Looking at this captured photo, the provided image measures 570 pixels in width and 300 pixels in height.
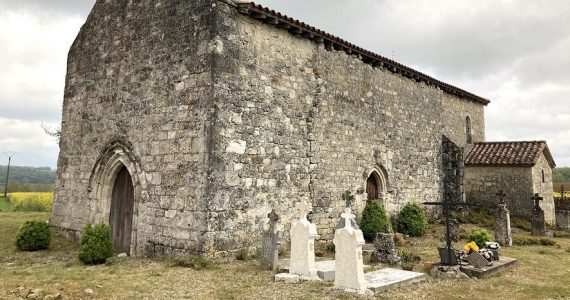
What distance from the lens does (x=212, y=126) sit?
29.0 ft

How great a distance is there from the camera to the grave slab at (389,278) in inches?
273

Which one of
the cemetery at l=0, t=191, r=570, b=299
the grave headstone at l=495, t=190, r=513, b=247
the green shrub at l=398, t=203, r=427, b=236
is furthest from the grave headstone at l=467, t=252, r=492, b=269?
the green shrub at l=398, t=203, r=427, b=236

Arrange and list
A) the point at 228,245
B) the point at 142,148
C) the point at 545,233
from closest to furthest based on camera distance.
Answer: the point at 228,245
the point at 142,148
the point at 545,233

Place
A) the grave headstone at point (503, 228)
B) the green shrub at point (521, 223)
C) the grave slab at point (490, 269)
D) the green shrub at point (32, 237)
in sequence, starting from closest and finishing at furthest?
1. the grave slab at point (490, 269)
2. the green shrub at point (32, 237)
3. the grave headstone at point (503, 228)
4. the green shrub at point (521, 223)

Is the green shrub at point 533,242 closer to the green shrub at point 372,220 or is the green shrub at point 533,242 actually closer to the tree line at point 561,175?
the green shrub at point 372,220

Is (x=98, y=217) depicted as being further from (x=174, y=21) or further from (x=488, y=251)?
(x=488, y=251)

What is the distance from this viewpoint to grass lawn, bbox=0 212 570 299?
21.4 feet

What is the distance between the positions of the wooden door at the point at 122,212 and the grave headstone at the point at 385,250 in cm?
655

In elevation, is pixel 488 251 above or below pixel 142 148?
below

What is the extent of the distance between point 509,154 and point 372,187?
25.5 feet

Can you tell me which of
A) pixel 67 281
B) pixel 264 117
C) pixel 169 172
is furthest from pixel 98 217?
pixel 264 117

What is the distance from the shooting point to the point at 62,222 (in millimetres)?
12367

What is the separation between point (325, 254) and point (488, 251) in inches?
154

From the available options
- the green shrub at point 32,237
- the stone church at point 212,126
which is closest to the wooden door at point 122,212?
the stone church at point 212,126
